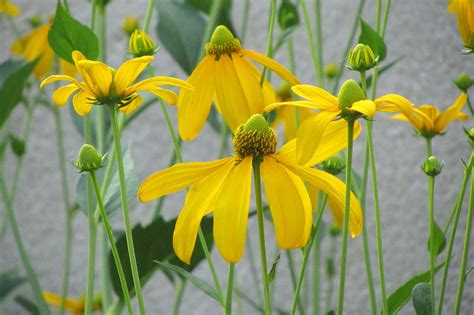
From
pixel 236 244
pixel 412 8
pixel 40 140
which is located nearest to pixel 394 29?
pixel 412 8

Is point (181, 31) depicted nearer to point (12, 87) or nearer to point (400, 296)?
point (12, 87)

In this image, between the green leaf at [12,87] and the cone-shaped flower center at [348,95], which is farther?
the green leaf at [12,87]

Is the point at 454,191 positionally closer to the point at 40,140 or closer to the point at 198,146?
the point at 198,146

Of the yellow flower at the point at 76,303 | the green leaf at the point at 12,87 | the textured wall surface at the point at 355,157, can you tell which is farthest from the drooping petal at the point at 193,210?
the textured wall surface at the point at 355,157

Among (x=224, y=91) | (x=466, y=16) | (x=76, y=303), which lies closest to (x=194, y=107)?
(x=224, y=91)

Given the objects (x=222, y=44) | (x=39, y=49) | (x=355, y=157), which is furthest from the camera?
(x=355, y=157)

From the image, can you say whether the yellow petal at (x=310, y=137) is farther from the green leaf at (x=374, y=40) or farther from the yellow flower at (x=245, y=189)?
the green leaf at (x=374, y=40)

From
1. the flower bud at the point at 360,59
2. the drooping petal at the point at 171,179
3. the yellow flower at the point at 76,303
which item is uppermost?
the flower bud at the point at 360,59
